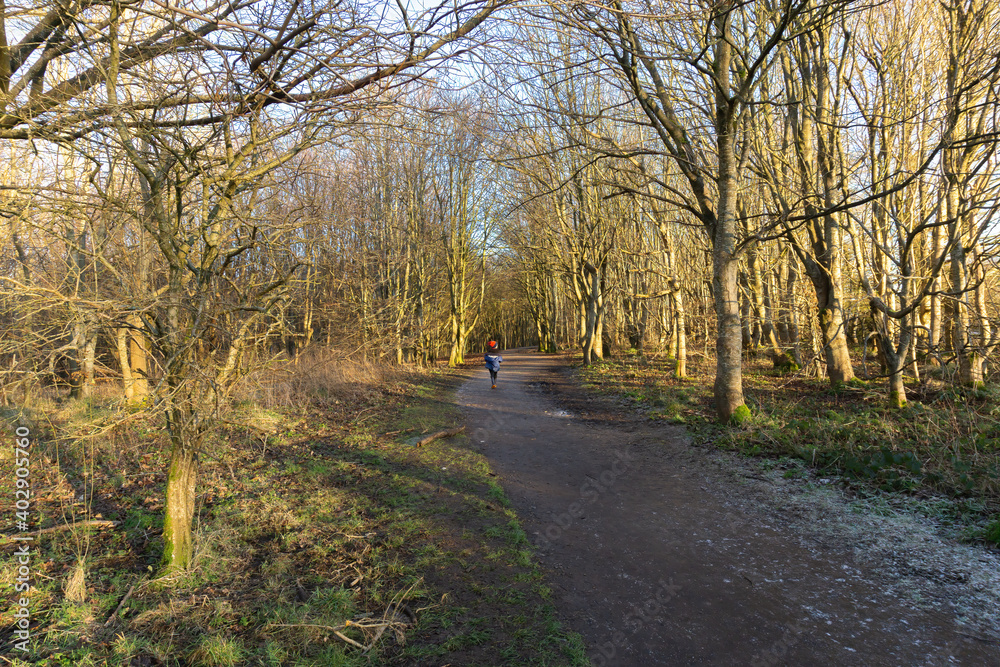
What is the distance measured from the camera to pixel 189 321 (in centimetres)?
365

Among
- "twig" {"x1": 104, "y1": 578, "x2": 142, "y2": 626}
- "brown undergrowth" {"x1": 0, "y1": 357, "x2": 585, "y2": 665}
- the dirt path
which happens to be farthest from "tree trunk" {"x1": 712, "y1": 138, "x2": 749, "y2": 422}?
"twig" {"x1": 104, "y1": 578, "x2": 142, "y2": 626}

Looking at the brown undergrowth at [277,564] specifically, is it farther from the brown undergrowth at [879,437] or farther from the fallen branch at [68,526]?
the brown undergrowth at [879,437]

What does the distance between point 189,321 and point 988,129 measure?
1381 centimetres

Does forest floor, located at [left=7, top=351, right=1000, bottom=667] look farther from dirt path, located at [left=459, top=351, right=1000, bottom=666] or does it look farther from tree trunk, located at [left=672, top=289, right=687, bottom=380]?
tree trunk, located at [left=672, top=289, right=687, bottom=380]

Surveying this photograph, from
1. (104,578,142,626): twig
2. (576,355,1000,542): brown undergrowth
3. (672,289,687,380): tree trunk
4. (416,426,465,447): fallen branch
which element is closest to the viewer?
(104,578,142,626): twig

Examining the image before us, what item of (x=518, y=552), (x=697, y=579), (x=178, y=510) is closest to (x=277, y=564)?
(x=178, y=510)

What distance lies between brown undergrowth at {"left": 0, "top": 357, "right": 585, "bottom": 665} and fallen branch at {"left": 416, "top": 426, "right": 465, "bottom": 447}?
0.98m

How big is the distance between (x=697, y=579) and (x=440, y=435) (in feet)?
19.1

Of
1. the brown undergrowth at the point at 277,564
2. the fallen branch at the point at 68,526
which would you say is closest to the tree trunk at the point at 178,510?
the brown undergrowth at the point at 277,564

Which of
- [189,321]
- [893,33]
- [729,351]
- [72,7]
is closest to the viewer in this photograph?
[72,7]

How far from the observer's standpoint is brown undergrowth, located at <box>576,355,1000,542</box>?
16.6 feet

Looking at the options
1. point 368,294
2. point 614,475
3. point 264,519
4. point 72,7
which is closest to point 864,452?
point 614,475

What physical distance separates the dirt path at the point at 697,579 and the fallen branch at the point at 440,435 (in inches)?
66.6

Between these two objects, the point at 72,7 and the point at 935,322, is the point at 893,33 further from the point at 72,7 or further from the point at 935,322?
the point at 72,7
